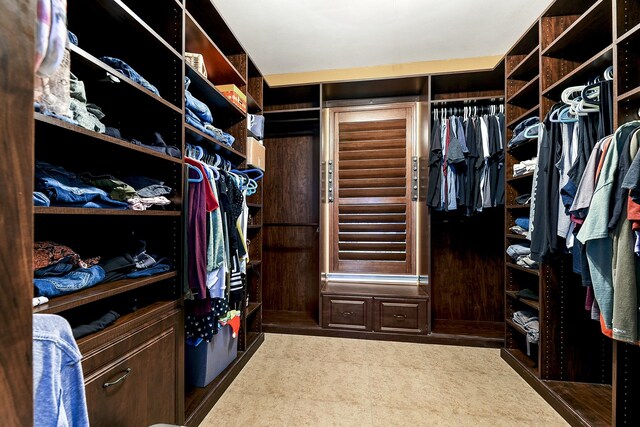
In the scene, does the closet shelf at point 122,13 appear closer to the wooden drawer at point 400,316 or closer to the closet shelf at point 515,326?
the wooden drawer at point 400,316

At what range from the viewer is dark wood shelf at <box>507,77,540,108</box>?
207 centimetres

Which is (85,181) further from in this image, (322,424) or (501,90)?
(501,90)

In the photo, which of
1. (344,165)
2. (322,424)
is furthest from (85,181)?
(344,165)

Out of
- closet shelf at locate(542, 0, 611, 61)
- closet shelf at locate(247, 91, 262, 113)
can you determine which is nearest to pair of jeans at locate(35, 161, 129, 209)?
closet shelf at locate(247, 91, 262, 113)

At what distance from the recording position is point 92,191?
3.39ft

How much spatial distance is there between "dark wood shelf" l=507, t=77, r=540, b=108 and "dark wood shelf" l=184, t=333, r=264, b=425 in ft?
9.44

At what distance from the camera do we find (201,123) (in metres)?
1.77

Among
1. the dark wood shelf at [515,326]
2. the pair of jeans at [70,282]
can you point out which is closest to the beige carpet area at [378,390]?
the dark wood shelf at [515,326]

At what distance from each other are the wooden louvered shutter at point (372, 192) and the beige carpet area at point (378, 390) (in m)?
0.82

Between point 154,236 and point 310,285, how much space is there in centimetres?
195

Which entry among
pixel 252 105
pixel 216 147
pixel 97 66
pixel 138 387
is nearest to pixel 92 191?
pixel 97 66

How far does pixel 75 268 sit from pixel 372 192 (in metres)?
2.36

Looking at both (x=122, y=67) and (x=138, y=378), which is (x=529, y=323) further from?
(x=122, y=67)

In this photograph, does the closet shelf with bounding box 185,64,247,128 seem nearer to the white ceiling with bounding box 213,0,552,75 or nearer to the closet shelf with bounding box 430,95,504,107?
the white ceiling with bounding box 213,0,552,75
